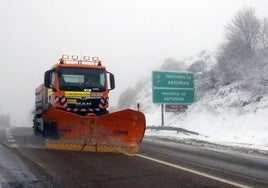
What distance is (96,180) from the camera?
7.48 m

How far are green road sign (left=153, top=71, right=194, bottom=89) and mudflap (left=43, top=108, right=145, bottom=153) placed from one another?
1377 cm

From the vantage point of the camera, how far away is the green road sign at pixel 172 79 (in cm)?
2570

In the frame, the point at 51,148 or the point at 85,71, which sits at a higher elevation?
the point at 85,71

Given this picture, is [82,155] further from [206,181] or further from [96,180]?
[206,181]

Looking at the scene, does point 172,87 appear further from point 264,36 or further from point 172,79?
point 264,36

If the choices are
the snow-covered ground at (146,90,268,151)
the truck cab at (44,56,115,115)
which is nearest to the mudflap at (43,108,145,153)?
the truck cab at (44,56,115,115)

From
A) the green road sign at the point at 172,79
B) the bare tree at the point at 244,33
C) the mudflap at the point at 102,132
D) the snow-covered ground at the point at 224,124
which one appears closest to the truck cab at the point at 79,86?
the mudflap at the point at 102,132

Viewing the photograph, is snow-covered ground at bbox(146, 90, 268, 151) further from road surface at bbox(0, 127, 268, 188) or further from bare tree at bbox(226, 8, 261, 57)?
road surface at bbox(0, 127, 268, 188)

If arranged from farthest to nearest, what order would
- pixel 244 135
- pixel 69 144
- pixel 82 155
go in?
pixel 244 135, pixel 69 144, pixel 82 155

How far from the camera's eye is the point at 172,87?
25.9 m

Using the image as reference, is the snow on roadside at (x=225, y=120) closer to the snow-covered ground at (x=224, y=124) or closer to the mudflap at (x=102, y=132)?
the snow-covered ground at (x=224, y=124)

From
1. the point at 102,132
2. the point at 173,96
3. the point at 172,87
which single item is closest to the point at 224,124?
the point at 173,96

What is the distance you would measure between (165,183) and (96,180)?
3.90 ft

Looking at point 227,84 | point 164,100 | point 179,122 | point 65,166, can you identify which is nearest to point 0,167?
point 65,166
